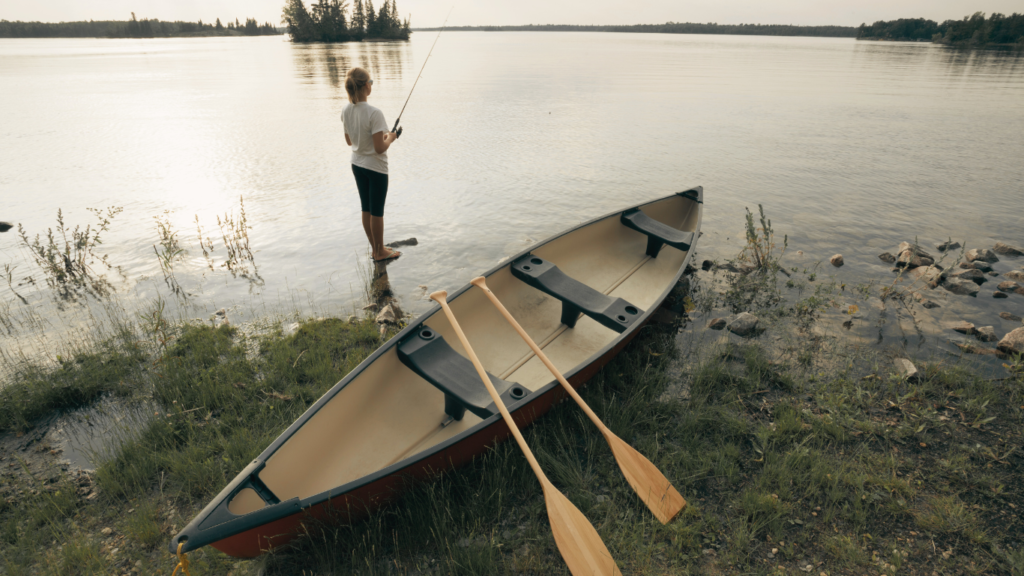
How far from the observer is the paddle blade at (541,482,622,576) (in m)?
2.76

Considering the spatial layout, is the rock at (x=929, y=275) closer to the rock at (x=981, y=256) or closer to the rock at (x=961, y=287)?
the rock at (x=961, y=287)

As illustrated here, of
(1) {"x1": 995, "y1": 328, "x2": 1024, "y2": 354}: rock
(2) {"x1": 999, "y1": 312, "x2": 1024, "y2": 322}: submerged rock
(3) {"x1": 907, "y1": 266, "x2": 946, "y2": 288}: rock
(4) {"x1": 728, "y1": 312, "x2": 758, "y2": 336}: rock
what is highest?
(3) {"x1": 907, "y1": 266, "x2": 946, "y2": 288}: rock

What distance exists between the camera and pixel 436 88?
89.9 ft

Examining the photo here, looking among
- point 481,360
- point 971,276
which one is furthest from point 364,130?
point 971,276

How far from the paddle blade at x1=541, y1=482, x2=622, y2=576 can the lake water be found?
3.70 m

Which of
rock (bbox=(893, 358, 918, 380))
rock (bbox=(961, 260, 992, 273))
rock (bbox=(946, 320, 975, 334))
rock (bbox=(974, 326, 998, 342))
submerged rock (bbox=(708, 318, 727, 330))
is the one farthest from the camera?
rock (bbox=(961, 260, 992, 273))

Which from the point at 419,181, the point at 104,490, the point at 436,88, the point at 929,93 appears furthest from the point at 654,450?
the point at 929,93

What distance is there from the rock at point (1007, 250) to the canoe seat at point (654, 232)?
533 cm

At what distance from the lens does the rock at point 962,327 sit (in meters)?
5.25

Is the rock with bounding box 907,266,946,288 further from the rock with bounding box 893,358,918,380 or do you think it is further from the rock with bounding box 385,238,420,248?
the rock with bounding box 385,238,420,248

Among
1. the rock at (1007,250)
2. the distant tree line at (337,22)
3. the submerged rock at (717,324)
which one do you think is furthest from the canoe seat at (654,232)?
the distant tree line at (337,22)

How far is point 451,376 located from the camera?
368 centimetres

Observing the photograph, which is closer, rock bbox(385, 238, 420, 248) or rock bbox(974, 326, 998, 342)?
rock bbox(974, 326, 998, 342)

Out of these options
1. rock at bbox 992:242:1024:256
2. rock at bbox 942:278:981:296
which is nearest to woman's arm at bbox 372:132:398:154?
rock at bbox 942:278:981:296
